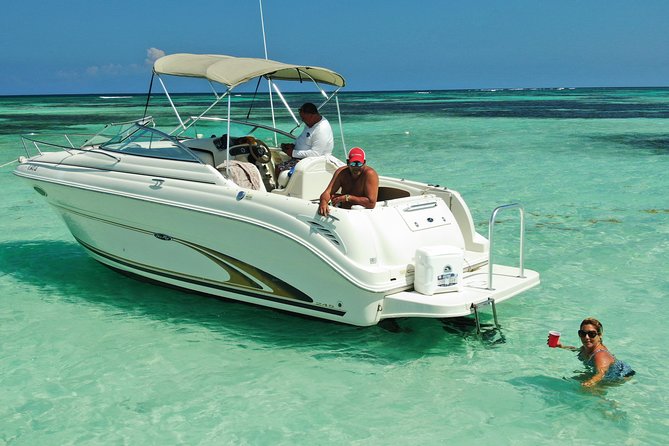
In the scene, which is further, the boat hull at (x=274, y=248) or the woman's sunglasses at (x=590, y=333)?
the boat hull at (x=274, y=248)

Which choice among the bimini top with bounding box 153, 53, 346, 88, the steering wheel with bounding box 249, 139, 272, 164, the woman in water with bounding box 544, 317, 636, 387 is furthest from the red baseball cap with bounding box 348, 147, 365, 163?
the woman in water with bounding box 544, 317, 636, 387

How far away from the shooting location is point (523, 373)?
5.21 metres

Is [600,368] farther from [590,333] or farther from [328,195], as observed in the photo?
[328,195]

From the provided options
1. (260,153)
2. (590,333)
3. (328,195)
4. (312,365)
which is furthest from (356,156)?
(590,333)

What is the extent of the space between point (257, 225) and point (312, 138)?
4.85ft

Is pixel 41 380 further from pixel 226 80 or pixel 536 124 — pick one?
pixel 536 124

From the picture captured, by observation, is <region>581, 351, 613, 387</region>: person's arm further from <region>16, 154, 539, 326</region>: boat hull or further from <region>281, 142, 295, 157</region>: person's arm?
<region>281, 142, 295, 157</region>: person's arm

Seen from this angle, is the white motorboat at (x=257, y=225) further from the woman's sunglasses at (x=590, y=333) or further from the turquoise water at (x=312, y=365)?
the woman's sunglasses at (x=590, y=333)

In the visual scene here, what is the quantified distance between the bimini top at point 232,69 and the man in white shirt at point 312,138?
1.48 feet

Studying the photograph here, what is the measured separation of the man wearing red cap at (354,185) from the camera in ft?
18.7

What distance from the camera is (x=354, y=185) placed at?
5.88m

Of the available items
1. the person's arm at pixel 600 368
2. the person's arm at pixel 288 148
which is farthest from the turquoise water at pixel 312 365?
the person's arm at pixel 288 148

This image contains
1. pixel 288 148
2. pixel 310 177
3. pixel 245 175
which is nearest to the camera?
pixel 245 175

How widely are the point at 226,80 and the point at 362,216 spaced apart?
181cm
